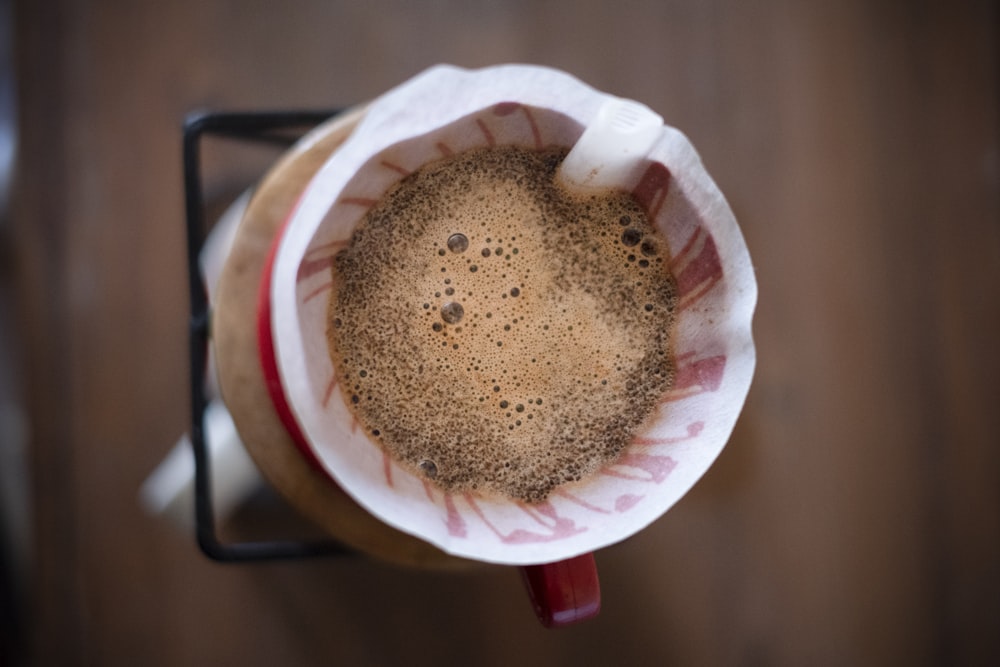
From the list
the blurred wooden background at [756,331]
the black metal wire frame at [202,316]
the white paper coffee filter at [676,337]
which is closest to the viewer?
the white paper coffee filter at [676,337]

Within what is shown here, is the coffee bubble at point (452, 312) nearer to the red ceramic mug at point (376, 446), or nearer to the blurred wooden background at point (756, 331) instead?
the red ceramic mug at point (376, 446)

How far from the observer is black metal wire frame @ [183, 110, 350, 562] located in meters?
0.47

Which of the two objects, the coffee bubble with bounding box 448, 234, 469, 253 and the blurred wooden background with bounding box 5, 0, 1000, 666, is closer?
the coffee bubble with bounding box 448, 234, 469, 253

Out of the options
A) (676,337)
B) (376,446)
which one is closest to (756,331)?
(676,337)

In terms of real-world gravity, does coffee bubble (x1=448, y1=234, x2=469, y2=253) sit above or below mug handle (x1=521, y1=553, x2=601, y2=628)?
above

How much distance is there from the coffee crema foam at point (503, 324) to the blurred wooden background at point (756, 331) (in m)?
0.32

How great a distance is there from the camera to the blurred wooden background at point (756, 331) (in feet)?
2.24

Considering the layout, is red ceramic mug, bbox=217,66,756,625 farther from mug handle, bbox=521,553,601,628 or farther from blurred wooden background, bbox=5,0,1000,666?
blurred wooden background, bbox=5,0,1000,666

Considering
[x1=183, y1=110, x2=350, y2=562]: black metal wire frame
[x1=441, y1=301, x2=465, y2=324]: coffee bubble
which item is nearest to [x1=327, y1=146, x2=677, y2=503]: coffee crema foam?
[x1=441, y1=301, x2=465, y2=324]: coffee bubble

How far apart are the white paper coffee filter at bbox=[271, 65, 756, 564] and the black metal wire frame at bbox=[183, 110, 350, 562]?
0.12 meters

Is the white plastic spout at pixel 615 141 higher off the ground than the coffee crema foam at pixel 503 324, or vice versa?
the white plastic spout at pixel 615 141

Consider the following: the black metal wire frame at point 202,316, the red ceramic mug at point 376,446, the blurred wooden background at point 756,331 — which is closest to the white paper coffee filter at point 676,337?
the red ceramic mug at point 376,446

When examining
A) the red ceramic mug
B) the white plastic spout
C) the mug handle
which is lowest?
the mug handle

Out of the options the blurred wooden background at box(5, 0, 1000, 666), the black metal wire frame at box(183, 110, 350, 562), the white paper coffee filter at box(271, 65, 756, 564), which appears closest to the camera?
the white paper coffee filter at box(271, 65, 756, 564)
